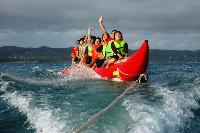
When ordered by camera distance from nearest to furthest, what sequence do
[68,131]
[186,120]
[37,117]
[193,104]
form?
1. [68,131]
2. [37,117]
3. [186,120]
4. [193,104]

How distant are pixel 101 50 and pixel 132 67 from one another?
12.1 feet

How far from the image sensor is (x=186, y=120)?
23.2 feet

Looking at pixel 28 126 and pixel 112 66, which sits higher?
pixel 112 66

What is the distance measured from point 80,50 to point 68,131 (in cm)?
1186

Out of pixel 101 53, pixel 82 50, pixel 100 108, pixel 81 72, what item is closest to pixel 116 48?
pixel 101 53

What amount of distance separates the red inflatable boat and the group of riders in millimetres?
429

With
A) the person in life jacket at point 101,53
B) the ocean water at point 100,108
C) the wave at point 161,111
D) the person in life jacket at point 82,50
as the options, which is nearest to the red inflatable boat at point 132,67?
the ocean water at point 100,108

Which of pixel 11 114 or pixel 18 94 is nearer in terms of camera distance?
pixel 11 114

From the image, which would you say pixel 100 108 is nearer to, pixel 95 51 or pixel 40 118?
pixel 40 118

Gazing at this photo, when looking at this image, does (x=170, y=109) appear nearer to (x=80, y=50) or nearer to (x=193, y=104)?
(x=193, y=104)

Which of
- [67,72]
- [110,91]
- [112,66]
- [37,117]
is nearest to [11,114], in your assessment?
[37,117]

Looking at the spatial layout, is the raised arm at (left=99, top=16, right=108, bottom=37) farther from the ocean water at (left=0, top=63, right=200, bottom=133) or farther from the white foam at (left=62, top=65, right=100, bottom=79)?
the ocean water at (left=0, top=63, right=200, bottom=133)

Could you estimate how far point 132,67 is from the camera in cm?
1118

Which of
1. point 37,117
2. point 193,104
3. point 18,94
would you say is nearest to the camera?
point 37,117
